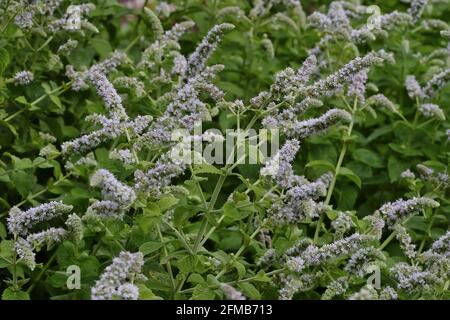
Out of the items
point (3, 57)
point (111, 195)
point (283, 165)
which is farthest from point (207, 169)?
point (3, 57)

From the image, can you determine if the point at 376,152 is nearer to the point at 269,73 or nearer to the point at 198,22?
the point at 269,73

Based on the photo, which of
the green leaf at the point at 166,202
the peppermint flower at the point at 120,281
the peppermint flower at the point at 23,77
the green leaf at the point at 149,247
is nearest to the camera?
the peppermint flower at the point at 120,281

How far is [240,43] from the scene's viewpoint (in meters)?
5.15

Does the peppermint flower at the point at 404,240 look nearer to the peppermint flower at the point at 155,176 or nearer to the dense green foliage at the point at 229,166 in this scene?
the dense green foliage at the point at 229,166

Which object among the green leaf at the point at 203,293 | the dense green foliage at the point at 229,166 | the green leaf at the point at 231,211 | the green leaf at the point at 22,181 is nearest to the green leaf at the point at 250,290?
the dense green foliage at the point at 229,166

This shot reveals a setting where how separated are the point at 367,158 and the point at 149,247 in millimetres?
1689

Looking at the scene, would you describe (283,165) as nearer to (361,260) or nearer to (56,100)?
(361,260)

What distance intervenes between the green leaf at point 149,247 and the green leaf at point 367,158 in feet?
5.26

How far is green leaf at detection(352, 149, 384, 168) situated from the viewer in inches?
182

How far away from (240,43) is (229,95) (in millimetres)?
450

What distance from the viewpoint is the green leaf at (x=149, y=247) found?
331 cm

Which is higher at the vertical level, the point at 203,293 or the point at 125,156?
the point at 125,156

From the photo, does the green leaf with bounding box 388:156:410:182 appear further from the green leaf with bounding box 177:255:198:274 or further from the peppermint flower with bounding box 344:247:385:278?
the green leaf with bounding box 177:255:198:274

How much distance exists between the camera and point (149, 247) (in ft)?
10.9
